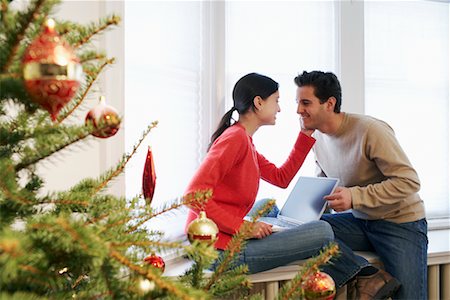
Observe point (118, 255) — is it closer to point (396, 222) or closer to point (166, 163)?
point (166, 163)

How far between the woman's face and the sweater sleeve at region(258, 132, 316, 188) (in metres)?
0.22

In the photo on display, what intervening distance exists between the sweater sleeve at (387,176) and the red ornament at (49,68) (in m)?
1.62

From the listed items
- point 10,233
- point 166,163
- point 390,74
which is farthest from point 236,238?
point 390,74

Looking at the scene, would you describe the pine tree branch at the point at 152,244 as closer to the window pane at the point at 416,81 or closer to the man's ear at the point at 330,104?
the man's ear at the point at 330,104

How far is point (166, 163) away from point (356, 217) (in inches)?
32.1

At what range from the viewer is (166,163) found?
2.02m

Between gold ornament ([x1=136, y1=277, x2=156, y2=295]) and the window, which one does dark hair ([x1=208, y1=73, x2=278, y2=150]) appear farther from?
gold ornament ([x1=136, y1=277, x2=156, y2=295])

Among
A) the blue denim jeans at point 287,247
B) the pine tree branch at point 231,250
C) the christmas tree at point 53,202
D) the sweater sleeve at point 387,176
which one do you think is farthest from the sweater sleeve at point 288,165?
the christmas tree at point 53,202

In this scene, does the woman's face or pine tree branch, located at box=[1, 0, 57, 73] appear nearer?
pine tree branch, located at box=[1, 0, 57, 73]

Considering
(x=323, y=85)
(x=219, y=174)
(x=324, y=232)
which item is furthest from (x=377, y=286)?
(x=323, y=85)

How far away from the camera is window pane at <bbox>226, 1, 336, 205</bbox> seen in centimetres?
231

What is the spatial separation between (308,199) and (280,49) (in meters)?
0.72

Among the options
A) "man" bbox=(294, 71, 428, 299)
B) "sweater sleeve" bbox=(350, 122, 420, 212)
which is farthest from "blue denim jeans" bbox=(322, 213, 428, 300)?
"sweater sleeve" bbox=(350, 122, 420, 212)

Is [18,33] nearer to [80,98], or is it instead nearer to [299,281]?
[80,98]
